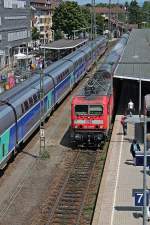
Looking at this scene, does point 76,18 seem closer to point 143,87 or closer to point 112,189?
point 143,87

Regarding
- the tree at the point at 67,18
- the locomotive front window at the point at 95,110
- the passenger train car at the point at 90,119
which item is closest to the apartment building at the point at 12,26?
the tree at the point at 67,18

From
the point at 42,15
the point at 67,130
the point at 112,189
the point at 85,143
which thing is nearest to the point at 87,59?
the point at 67,130

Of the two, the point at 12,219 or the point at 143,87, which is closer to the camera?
the point at 12,219

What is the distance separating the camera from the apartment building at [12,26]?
72812mm

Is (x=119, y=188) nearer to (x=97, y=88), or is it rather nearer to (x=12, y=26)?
(x=97, y=88)

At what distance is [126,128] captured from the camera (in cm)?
3184

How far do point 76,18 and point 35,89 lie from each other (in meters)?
77.3

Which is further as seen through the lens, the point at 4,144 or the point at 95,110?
the point at 95,110

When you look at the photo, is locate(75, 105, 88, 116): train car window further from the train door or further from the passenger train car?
the train door

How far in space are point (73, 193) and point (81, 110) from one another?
7173mm

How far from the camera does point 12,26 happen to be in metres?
77.7

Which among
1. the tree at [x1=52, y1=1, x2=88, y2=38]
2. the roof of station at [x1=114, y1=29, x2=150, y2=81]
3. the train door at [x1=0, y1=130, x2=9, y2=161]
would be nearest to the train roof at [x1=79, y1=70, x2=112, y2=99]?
the roof of station at [x1=114, y1=29, x2=150, y2=81]

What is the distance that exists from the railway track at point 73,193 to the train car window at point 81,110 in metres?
2.23

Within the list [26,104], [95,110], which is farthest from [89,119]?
[26,104]
